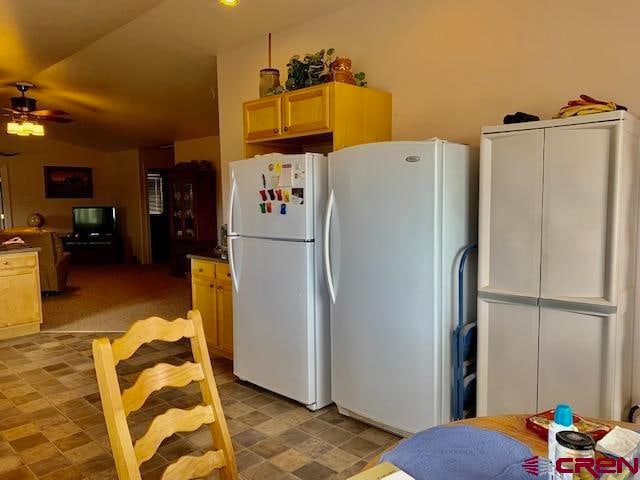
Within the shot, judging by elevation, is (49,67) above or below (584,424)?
above

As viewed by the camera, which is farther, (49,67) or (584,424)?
(49,67)

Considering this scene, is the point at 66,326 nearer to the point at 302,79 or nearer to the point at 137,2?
the point at 137,2

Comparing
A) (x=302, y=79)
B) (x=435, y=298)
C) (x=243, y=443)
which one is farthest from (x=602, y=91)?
(x=243, y=443)

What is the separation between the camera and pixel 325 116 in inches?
119

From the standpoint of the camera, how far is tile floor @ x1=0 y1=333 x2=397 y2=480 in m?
2.43

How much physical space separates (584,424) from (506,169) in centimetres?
135

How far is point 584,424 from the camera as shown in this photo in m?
1.20

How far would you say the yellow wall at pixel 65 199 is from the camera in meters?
Answer: 9.37

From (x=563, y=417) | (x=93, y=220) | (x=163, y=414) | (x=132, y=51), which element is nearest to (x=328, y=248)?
(x=163, y=414)

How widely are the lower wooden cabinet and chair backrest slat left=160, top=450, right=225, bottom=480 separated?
8.34 ft

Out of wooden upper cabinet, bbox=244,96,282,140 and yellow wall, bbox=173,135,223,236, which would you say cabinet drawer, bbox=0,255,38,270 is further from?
yellow wall, bbox=173,135,223,236

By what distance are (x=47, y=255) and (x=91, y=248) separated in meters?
3.51

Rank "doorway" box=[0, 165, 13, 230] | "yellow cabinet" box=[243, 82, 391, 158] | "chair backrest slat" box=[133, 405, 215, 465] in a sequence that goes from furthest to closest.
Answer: "doorway" box=[0, 165, 13, 230] → "yellow cabinet" box=[243, 82, 391, 158] → "chair backrest slat" box=[133, 405, 215, 465]

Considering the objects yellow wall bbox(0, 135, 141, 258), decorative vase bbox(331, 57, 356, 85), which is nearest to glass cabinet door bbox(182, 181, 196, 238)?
yellow wall bbox(0, 135, 141, 258)
